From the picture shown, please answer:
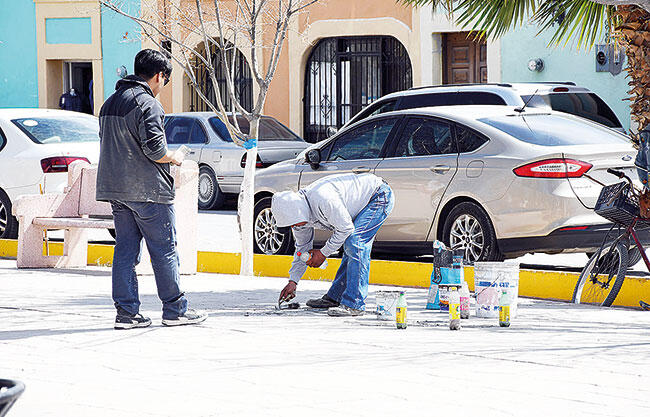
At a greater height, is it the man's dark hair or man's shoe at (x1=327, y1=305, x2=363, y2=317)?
the man's dark hair

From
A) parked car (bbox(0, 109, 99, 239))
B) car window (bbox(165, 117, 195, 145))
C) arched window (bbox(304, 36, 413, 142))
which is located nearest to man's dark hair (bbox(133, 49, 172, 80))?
parked car (bbox(0, 109, 99, 239))

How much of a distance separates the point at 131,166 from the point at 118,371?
1.87 metres

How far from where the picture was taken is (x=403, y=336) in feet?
25.7

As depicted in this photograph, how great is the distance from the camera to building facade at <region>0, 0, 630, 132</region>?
75.9ft

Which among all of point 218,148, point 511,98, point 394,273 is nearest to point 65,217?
point 394,273

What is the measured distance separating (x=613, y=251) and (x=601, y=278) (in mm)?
244

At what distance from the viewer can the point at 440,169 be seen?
11359 mm

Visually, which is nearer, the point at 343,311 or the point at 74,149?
the point at 343,311

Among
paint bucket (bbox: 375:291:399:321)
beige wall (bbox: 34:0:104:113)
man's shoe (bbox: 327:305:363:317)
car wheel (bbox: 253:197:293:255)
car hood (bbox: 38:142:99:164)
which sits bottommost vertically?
man's shoe (bbox: 327:305:363:317)

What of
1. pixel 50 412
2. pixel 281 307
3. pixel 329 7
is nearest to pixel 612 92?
pixel 329 7

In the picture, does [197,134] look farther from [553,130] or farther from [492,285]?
[492,285]

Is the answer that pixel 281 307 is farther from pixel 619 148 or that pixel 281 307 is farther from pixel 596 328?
pixel 619 148

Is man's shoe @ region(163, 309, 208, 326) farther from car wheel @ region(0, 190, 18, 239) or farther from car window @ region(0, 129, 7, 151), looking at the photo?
car window @ region(0, 129, 7, 151)

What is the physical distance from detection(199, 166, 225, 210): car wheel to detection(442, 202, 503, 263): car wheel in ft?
33.0
